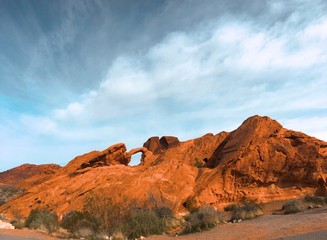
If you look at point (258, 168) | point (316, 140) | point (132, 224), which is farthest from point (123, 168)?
point (316, 140)

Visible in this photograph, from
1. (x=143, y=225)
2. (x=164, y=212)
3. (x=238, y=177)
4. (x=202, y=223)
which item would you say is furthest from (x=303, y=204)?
(x=143, y=225)

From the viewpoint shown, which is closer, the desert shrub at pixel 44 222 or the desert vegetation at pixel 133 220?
the desert vegetation at pixel 133 220

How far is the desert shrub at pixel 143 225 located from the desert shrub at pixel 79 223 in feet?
6.29

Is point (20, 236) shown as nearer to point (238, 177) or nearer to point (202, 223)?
point (202, 223)

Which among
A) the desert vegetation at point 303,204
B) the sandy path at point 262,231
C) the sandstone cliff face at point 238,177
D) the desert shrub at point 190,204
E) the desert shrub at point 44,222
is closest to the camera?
the sandy path at point 262,231

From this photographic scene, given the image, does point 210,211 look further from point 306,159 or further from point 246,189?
point 306,159

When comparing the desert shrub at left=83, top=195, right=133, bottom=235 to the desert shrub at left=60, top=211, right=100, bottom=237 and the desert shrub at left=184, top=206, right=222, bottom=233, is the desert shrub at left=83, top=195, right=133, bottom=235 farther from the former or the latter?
the desert shrub at left=184, top=206, right=222, bottom=233

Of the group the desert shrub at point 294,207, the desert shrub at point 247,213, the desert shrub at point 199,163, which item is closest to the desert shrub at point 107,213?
the desert shrub at point 247,213

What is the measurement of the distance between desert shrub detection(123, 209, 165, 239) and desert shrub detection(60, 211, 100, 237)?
192cm

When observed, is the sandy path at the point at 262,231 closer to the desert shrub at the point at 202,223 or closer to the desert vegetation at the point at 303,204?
the desert shrub at the point at 202,223

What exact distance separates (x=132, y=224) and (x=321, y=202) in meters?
12.6

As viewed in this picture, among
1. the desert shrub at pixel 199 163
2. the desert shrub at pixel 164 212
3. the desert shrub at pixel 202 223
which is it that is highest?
the desert shrub at pixel 199 163

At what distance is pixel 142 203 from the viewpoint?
2322cm

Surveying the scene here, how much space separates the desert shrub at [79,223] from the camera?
18141 mm
